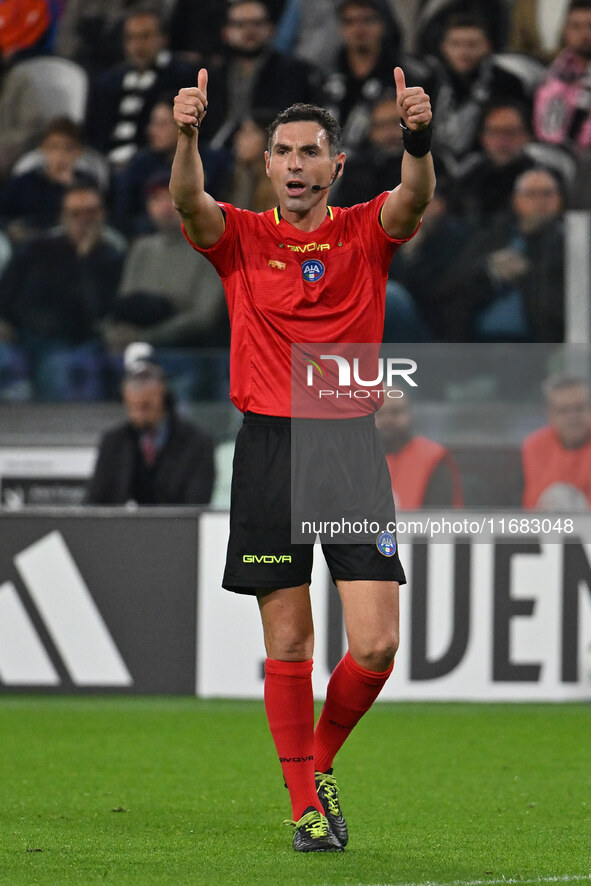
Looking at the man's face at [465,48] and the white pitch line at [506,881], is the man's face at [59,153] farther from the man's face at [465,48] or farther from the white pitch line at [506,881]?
the white pitch line at [506,881]

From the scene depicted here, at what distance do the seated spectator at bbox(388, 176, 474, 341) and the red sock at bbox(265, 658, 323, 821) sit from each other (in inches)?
237


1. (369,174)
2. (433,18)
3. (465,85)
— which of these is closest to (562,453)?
(369,174)

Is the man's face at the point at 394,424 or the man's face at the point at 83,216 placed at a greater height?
the man's face at the point at 83,216

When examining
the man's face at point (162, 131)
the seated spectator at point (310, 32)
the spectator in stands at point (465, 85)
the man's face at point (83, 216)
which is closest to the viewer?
the man's face at point (83, 216)

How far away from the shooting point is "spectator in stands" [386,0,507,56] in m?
10.9

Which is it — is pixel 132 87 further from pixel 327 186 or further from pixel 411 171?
pixel 411 171

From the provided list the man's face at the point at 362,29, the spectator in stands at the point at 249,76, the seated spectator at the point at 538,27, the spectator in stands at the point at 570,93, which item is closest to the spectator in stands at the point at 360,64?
the man's face at the point at 362,29

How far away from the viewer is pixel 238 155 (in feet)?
33.7

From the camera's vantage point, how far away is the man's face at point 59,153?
10.7 meters

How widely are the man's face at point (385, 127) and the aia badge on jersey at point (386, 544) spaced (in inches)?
272

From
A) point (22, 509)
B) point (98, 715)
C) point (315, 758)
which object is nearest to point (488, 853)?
point (315, 758)

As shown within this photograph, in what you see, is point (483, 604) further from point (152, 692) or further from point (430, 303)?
point (430, 303)

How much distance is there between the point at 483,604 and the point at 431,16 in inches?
231

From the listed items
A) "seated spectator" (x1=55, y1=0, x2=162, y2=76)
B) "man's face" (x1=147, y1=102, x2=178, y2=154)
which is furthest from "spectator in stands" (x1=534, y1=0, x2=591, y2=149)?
"seated spectator" (x1=55, y1=0, x2=162, y2=76)
